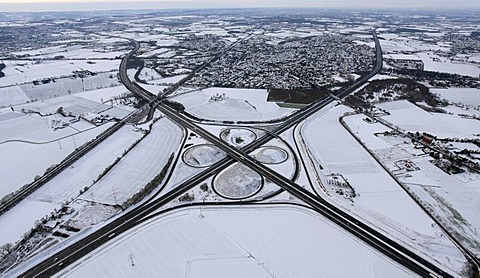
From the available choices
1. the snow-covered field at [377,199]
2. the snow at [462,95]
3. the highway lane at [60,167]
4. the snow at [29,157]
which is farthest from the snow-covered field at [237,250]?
the snow at [462,95]

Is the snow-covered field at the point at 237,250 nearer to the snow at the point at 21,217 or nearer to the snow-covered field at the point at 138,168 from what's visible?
the snow-covered field at the point at 138,168

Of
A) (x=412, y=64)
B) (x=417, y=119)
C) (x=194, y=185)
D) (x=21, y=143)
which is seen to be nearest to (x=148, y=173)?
(x=194, y=185)

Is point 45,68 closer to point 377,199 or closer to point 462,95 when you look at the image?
point 377,199

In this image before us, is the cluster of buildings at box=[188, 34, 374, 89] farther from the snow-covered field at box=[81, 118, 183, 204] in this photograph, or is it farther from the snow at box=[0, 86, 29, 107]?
the snow at box=[0, 86, 29, 107]

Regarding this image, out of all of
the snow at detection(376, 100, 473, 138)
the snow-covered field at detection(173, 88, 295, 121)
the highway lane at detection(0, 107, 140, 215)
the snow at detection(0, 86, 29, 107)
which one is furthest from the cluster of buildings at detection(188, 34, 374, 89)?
the snow at detection(0, 86, 29, 107)

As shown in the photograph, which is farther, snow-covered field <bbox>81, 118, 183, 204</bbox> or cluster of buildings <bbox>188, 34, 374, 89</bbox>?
cluster of buildings <bbox>188, 34, 374, 89</bbox>

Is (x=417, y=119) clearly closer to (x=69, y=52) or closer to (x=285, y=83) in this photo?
(x=285, y=83)
